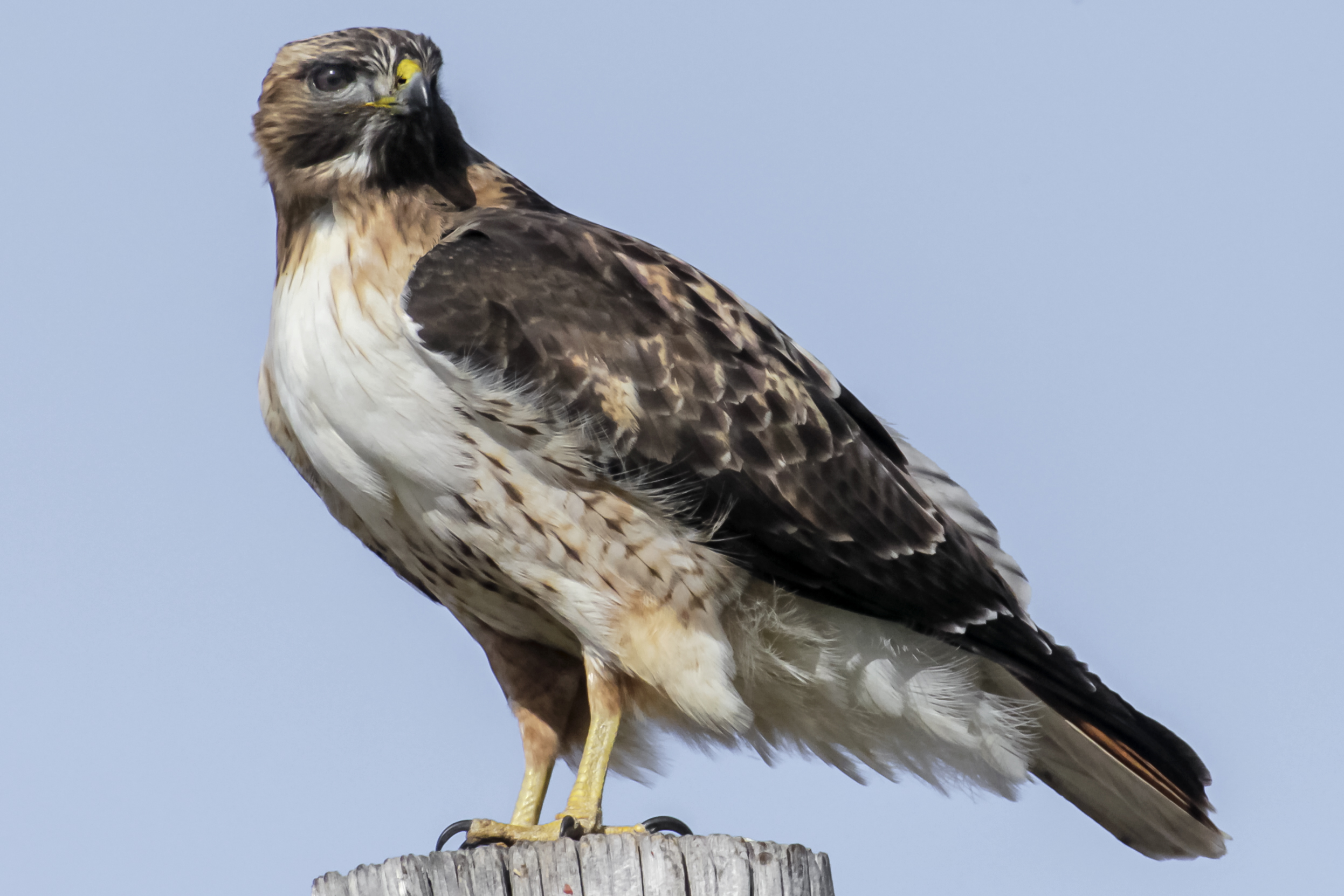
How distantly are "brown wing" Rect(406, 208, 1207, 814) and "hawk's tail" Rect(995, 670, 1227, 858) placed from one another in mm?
49

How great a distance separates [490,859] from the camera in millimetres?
3430

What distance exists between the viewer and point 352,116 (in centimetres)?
443

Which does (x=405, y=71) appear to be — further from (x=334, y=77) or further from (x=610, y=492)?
(x=610, y=492)

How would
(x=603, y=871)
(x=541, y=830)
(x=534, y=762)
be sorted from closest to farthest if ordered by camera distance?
(x=603, y=871), (x=541, y=830), (x=534, y=762)

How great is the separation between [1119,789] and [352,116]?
3.02 metres

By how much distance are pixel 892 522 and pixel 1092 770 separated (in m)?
1.07

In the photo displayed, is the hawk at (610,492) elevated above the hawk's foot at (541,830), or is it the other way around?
the hawk at (610,492)

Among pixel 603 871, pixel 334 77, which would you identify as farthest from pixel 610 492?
pixel 334 77

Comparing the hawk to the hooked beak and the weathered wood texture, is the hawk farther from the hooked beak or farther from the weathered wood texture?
the weathered wood texture

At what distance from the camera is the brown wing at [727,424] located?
419 cm

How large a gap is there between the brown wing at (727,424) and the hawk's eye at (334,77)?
513mm

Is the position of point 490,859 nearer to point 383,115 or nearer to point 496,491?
point 496,491

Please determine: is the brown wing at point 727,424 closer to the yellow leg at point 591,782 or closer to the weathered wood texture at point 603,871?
the yellow leg at point 591,782

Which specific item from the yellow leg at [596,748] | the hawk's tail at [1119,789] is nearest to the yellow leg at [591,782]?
the yellow leg at [596,748]
